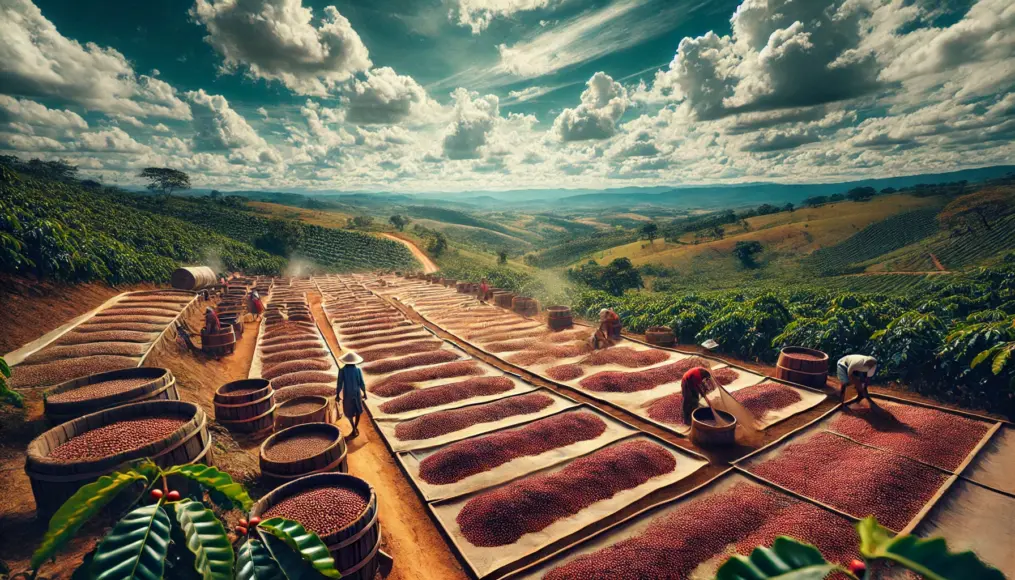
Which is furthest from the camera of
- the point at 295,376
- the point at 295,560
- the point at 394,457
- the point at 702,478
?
the point at 295,376

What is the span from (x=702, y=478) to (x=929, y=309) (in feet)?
45.5

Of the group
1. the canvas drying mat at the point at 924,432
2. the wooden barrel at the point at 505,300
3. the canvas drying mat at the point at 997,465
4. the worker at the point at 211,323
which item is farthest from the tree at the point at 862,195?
the worker at the point at 211,323

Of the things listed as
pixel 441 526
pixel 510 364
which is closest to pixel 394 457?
pixel 441 526

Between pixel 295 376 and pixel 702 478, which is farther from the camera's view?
pixel 295 376

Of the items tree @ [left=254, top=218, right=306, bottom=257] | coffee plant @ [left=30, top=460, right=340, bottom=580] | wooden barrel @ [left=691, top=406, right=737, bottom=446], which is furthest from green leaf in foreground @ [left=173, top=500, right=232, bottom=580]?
tree @ [left=254, top=218, right=306, bottom=257]

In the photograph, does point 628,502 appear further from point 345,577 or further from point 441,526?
point 345,577

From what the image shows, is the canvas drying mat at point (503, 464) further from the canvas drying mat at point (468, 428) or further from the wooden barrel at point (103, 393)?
the wooden barrel at point (103, 393)

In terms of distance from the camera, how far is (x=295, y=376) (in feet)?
40.2

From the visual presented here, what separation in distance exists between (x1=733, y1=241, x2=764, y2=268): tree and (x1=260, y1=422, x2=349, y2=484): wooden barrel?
9661 centimetres

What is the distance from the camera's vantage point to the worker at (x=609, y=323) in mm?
15953

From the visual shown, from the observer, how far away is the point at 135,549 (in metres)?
2.11

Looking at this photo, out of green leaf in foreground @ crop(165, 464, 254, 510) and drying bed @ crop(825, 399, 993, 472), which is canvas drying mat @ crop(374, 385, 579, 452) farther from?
drying bed @ crop(825, 399, 993, 472)

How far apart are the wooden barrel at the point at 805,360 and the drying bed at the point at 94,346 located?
Answer: 1682 cm

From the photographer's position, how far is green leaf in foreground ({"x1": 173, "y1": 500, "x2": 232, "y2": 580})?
2199 millimetres
